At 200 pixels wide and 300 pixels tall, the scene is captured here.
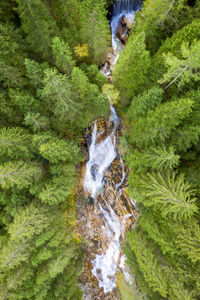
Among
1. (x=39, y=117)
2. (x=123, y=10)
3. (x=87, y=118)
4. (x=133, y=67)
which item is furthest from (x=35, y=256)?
(x=123, y=10)

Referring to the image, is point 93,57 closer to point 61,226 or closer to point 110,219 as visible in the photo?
point 61,226

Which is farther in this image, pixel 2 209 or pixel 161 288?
pixel 2 209

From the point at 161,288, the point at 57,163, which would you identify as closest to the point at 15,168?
the point at 57,163

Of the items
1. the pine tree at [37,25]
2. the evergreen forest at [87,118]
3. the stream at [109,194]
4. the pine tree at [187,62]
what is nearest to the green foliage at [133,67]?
the evergreen forest at [87,118]

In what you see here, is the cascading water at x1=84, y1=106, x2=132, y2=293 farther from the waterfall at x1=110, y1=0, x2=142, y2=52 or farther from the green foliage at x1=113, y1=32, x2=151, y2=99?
the waterfall at x1=110, y1=0, x2=142, y2=52

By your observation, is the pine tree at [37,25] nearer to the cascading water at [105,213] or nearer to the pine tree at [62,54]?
the pine tree at [62,54]

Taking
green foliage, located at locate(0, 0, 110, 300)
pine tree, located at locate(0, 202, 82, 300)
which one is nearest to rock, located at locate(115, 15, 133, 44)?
green foliage, located at locate(0, 0, 110, 300)

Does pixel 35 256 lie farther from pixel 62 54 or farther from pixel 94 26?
pixel 94 26
